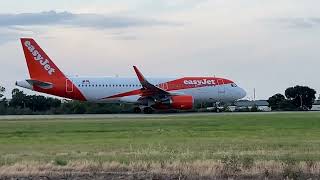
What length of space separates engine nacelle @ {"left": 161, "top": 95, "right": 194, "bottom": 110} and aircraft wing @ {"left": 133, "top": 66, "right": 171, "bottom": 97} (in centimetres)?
90

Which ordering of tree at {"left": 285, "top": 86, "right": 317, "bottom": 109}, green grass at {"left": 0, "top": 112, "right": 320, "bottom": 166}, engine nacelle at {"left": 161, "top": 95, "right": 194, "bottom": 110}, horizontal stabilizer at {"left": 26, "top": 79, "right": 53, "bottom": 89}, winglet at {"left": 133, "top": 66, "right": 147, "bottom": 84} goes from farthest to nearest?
tree at {"left": 285, "top": 86, "right": 317, "bottom": 109}
winglet at {"left": 133, "top": 66, "right": 147, "bottom": 84}
engine nacelle at {"left": 161, "top": 95, "right": 194, "bottom": 110}
horizontal stabilizer at {"left": 26, "top": 79, "right": 53, "bottom": 89}
green grass at {"left": 0, "top": 112, "right": 320, "bottom": 166}

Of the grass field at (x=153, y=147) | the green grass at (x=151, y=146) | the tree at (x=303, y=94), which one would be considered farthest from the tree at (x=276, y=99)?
the grass field at (x=153, y=147)

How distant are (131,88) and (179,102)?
5.69 metres

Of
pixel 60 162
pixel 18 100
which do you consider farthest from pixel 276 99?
pixel 60 162

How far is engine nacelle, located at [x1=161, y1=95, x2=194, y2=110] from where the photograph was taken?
213ft

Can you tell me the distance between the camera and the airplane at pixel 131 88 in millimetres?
65562

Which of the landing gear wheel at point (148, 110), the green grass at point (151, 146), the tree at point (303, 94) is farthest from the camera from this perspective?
the tree at point (303, 94)

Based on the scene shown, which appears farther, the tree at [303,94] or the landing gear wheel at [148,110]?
the tree at [303,94]

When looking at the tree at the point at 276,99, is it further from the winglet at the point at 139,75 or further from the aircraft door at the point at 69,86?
the aircraft door at the point at 69,86

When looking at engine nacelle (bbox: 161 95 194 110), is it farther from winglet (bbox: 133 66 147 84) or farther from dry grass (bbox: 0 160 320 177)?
dry grass (bbox: 0 160 320 177)

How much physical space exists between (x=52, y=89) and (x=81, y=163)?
1892 inches

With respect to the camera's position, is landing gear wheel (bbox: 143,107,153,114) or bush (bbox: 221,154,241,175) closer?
bush (bbox: 221,154,241,175)

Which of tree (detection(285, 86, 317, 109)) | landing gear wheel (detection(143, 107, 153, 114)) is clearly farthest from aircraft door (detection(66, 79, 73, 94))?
tree (detection(285, 86, 317, 109))

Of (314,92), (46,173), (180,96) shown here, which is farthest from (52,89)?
(314,92)
